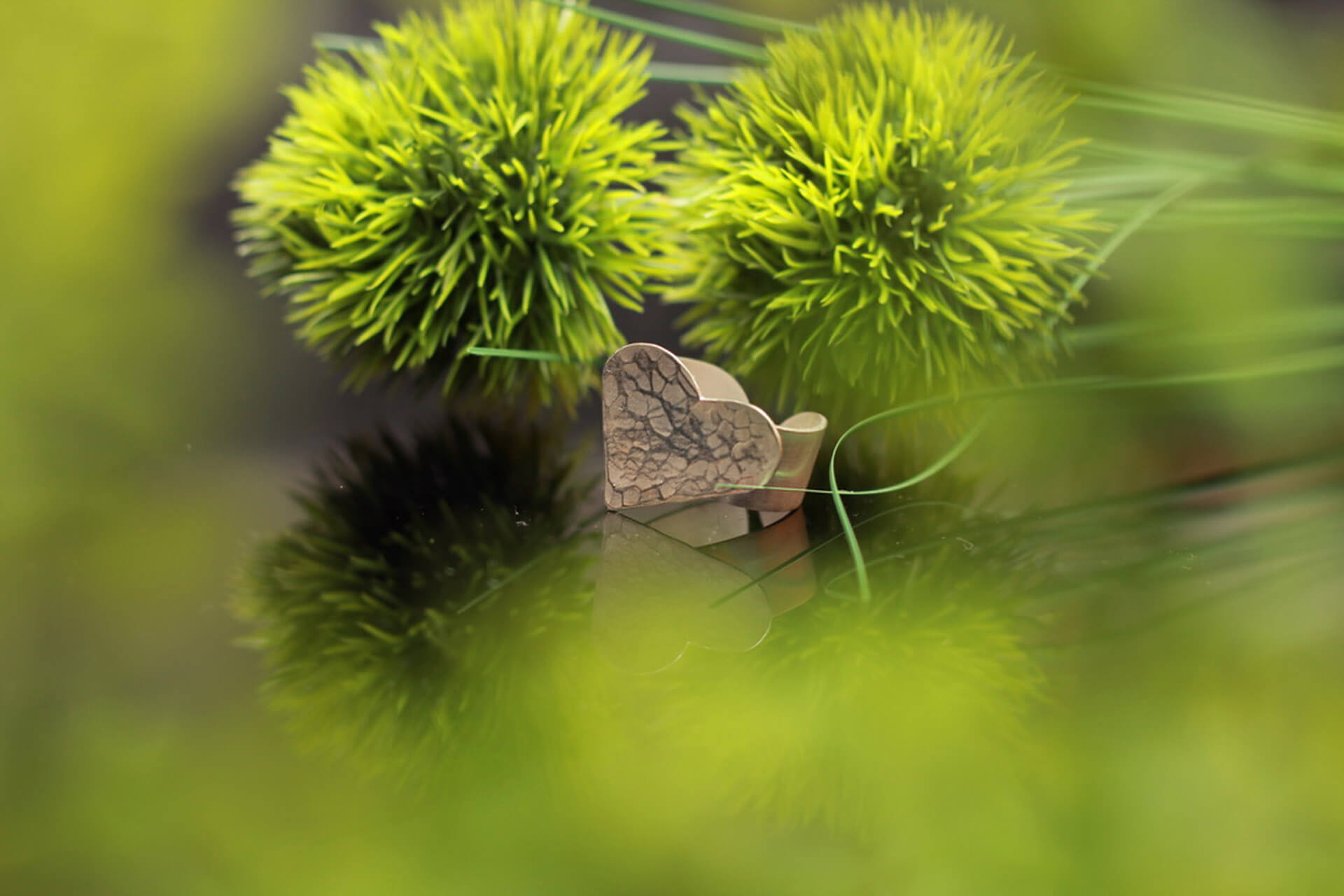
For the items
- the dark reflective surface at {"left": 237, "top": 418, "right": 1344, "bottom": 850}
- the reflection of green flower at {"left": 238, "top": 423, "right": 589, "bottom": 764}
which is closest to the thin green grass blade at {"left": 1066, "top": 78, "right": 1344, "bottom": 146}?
the dark reflective surface at {"left": 237, "top": 418, "right": 1344, "bottom": 850}

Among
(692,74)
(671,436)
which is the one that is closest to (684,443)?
(671,436)

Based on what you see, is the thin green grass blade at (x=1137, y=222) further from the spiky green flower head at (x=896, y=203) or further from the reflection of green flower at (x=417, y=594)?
the reflection of green flower at (x=417, y=594)

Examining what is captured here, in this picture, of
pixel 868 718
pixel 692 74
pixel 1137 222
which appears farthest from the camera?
pixel 692 74

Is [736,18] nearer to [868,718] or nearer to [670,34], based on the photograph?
[670,34]

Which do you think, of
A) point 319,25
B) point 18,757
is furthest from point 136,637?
point 319,25

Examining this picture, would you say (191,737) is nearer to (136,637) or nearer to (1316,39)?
(136,637)

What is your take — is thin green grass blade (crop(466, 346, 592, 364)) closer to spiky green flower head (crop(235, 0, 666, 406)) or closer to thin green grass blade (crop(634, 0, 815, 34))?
spiky green flower head (crop(235, 0, 666, 406))
